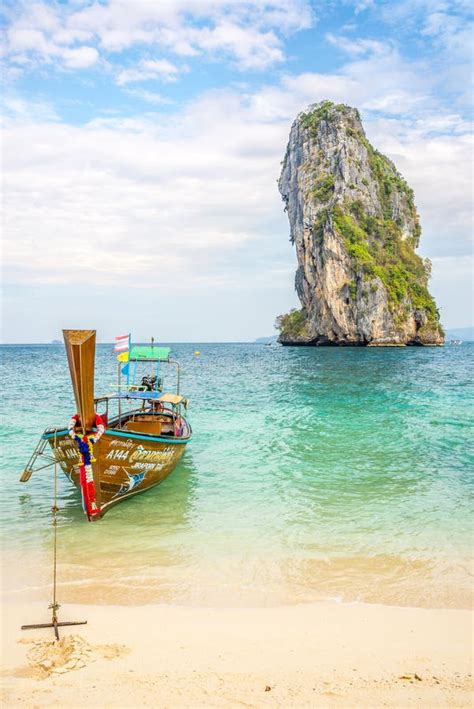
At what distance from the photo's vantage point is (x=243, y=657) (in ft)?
17.2

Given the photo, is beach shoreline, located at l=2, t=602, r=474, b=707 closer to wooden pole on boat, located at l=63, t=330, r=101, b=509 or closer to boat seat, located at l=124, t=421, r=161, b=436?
wooden pole on boat, located at l=63, t=330, r=101, b=509

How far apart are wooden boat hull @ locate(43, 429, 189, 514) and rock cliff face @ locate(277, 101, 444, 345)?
66286mm

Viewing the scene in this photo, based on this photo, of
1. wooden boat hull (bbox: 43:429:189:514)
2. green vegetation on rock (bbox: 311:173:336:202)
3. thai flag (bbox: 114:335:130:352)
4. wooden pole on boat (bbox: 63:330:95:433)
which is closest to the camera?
wooden pole on boat (bbox: 63:330:95:433)

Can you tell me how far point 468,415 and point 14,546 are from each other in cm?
1805

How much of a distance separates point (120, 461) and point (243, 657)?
5.29 metres

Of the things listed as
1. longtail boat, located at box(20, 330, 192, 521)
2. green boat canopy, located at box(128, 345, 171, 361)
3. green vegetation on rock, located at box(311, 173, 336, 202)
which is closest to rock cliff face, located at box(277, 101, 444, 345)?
green vegetation on rock, located at box(311, 173, 336, 202)

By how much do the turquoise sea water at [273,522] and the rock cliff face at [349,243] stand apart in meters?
57.3

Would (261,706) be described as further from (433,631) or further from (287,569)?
(287,569)

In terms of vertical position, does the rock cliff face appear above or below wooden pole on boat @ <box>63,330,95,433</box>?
above

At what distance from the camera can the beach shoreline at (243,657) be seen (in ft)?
14.9

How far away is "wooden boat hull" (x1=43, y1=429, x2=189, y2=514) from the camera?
9500 millimetres

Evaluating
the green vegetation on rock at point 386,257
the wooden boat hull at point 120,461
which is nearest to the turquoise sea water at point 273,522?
the wooden boat hull at point 120,461

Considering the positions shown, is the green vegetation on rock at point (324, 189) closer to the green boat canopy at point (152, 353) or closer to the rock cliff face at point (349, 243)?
the rock cliff face at point (349, 243)

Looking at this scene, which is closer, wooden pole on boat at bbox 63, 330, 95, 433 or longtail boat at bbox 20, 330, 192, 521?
wooden pole on boat at bbox 63, 330, 95, 433
